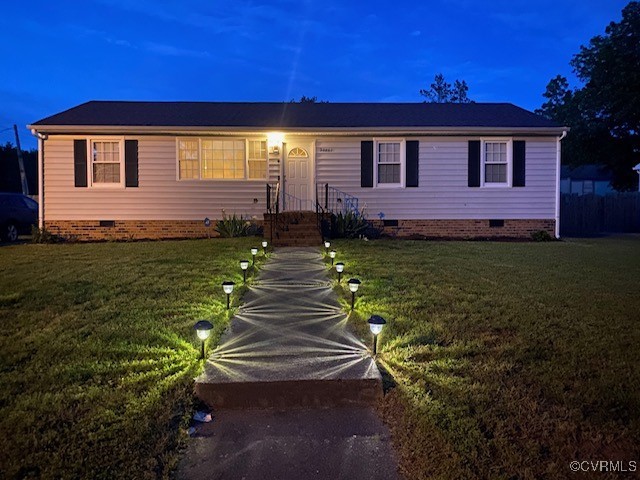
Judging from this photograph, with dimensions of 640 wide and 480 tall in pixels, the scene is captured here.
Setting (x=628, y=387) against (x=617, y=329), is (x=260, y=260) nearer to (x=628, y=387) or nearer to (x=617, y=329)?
(x=617, y=329)

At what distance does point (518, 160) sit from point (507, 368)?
40.8 feet

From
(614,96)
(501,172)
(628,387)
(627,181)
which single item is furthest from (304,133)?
(627,181)

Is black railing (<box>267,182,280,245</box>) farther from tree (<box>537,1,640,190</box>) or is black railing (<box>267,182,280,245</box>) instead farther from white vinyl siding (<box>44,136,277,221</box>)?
tree (<box>537,1,640,190</box>)

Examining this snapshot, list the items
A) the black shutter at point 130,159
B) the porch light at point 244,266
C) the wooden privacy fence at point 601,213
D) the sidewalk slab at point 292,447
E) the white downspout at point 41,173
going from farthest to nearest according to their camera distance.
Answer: the wooden privacy fence at point 601,213 < the black shutter at point 130,159 < the white downspout at point 41,173 < the porch light at point 244,266 < the sidewalk slab at point 292,447

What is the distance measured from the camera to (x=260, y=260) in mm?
9906

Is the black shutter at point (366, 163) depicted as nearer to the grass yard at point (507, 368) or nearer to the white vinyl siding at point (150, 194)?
the white vinyl siding at point (150, 194)

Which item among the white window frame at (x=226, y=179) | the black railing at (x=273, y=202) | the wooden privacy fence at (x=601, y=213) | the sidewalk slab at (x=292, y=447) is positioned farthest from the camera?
the wooden privacy fence at (x=601, y=213)

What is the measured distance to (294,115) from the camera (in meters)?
16.5

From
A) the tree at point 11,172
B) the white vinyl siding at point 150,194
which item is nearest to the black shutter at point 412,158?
the white vinyl siding at point 150,194

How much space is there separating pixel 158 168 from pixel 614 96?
23126 millimetres

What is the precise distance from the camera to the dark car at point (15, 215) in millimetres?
15531

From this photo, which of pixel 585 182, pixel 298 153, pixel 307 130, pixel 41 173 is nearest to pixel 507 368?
pixel 307 130

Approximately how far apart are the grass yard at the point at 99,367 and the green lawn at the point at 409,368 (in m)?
0.01

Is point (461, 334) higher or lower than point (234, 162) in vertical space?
lower
